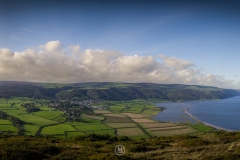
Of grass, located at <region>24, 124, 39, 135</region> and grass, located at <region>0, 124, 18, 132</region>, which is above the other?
grass, located at <region>0, 124, 18, 132</region>

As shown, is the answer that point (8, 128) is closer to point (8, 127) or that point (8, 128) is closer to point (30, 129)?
point (8, 127)

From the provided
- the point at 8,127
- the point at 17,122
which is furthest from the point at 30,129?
the point at 17,122

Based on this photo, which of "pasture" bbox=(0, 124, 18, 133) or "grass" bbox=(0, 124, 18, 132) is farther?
"grass" bbox=(0, 124, 18, 132)

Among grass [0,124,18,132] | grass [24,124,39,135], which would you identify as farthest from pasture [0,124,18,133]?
grass [24,124,39,135]

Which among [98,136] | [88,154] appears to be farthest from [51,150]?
[98,136]

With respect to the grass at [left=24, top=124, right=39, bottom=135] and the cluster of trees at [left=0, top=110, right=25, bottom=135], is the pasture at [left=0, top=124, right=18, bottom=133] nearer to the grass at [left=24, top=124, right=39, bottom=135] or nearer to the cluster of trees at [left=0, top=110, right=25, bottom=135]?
the cluster of trees at [left=0, top=110, right=25, bottom=135]

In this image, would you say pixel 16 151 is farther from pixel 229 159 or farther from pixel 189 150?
pixel 229 159

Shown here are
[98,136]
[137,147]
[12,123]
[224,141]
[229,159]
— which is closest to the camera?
[229,159]

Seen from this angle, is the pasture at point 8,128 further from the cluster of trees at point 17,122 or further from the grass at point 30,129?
the grass at point 30,129

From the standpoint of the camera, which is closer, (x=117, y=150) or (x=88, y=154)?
(x=88, y=154)

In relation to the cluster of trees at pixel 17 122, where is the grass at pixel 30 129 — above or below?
below

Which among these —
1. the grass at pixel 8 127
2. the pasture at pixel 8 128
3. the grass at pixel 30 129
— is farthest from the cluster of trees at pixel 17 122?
the grass at pixel 30 129
